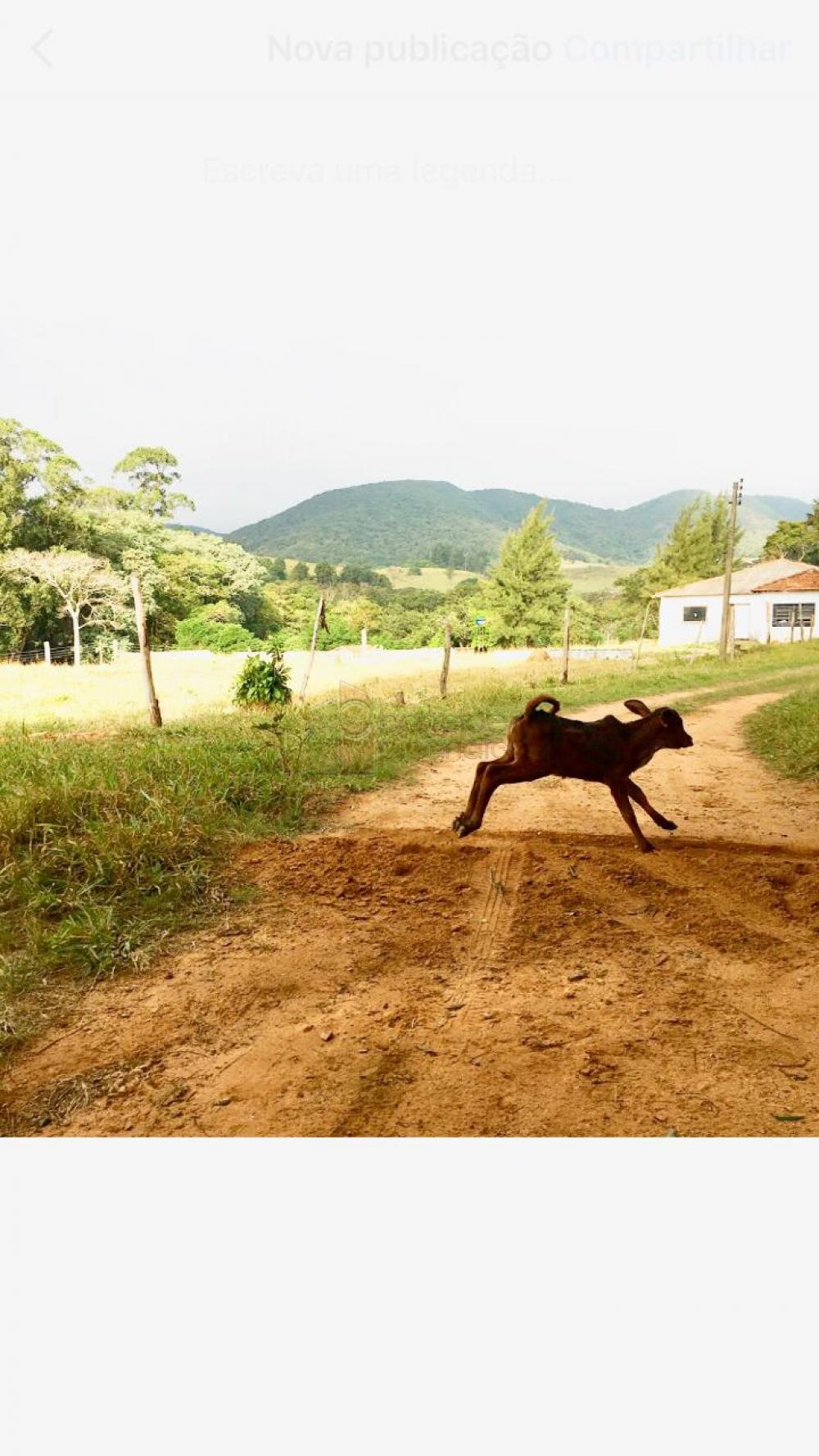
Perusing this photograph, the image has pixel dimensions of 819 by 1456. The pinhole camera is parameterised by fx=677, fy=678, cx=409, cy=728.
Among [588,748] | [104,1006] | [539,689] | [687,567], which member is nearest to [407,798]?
[539,689]

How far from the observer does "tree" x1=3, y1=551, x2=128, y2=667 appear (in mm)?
3574

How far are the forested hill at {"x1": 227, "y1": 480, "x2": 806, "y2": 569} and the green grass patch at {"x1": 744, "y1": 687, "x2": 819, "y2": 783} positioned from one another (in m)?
1.19

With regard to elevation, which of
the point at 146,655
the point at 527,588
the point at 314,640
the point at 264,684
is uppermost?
the point at 527,588

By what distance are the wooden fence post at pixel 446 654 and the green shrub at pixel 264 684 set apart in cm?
152

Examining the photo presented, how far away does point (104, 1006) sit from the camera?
5.39ft

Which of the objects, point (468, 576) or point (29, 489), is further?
point (468, 576)

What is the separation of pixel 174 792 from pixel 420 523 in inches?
154

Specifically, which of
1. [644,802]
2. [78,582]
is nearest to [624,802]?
[644,802]

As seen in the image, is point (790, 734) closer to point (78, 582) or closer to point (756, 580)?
point (756, 580)

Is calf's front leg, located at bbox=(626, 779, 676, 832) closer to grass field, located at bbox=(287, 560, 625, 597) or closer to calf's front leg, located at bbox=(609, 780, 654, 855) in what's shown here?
calf's front leg, located at bbox=(609, 780, 654, 855)

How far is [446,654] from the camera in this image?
3459mm

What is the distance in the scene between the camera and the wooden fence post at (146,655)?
4.17 meters

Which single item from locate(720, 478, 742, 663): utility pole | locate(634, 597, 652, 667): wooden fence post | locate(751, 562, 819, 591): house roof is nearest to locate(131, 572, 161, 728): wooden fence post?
locate(634, 597, 652, 667): wooden fence post

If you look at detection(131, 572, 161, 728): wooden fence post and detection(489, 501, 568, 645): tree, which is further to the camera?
detection(131, 572, 161, 728): wooden fence post
